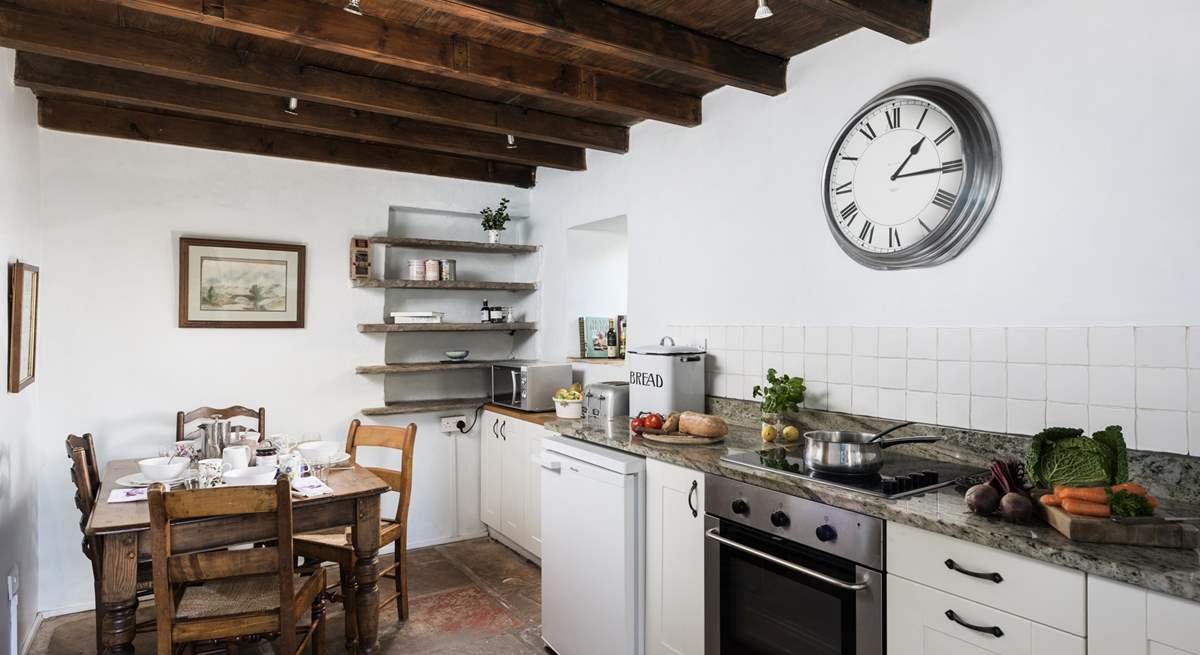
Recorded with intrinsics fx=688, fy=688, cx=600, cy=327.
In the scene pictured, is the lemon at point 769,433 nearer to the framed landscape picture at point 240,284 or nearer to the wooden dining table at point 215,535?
the wooden dining table at point 215,535

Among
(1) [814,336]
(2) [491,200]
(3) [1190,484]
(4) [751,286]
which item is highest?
(2) [491,200]

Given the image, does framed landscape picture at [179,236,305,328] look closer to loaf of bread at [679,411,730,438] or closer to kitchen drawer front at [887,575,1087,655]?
loaf of bread at [679,411,730,438]

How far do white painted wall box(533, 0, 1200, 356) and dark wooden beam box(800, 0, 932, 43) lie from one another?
56 millimetres

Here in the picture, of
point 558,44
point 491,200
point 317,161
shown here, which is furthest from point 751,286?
point 317,161

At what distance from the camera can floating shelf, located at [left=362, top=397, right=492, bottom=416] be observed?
4195 millimetres

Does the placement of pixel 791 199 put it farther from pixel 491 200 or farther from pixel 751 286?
pixel 491 200

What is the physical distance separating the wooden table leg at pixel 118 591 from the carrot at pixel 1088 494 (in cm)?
258

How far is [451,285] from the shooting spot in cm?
436

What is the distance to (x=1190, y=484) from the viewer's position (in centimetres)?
173

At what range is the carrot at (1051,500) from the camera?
61.0 inches

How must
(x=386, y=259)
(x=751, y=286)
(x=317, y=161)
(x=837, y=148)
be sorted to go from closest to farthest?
(x=837, y=148) → (x=751, y=286) → (x=317, y=161) → (x=386, y=259)

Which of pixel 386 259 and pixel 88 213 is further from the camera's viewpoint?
pixel 386 259

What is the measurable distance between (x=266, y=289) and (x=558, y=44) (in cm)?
235

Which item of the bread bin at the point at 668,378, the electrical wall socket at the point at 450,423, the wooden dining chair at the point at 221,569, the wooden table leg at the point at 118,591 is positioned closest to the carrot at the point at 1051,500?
the bread bin at the point at 668,378
